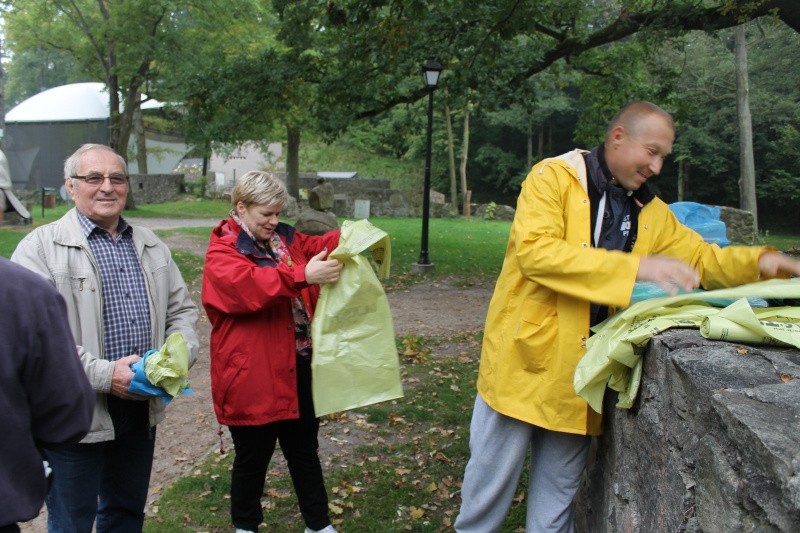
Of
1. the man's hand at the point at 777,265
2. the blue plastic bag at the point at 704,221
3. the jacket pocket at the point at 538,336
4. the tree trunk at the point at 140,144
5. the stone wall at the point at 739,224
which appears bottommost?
the stone wall at the point at 739,224

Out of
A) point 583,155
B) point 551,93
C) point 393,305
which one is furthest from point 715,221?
point 551,93

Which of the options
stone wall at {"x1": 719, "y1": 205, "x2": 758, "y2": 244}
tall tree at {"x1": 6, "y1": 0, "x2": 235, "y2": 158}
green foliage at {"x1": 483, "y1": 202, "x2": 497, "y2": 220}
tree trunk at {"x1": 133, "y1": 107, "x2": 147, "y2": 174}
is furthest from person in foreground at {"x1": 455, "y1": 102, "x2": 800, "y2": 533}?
tree trunk at {"x1": 133, "y1": 107, "x2": 147, "y2": 174}

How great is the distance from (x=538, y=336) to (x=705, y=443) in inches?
33.3

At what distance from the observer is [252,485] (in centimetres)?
352

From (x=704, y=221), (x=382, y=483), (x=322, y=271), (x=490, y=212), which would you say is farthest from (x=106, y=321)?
(x=490, y=212)

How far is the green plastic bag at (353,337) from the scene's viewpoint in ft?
10.6

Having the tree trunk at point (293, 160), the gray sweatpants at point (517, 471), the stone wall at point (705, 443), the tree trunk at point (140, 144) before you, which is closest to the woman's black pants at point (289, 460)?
the gray sweatpants at point (517, 471)

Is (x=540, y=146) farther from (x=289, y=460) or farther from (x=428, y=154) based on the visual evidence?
(x=289, y=460)

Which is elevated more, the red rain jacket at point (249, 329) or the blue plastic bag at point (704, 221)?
the blue plastic bag at point (704, 221)

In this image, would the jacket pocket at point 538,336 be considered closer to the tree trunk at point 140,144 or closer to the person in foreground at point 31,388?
the person in foreground at point 31,388

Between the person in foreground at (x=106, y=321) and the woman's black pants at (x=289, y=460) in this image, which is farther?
the woman's black pants at (x=289, y=460)

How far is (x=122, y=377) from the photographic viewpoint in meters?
2.74

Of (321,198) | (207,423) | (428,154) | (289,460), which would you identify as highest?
(428,154)

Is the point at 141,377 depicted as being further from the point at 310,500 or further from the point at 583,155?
the point at 583,155
